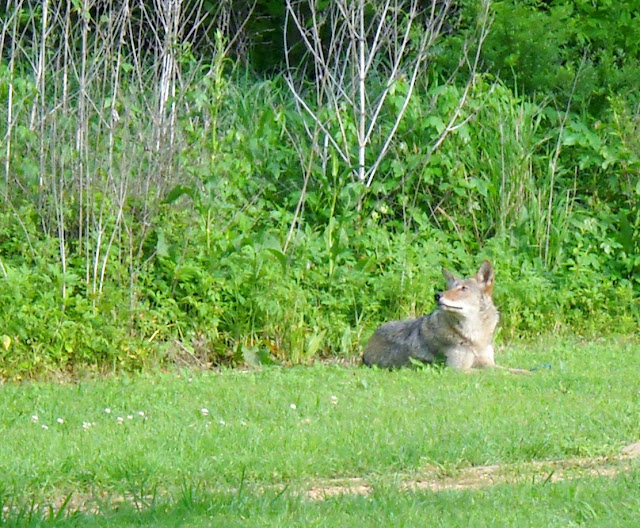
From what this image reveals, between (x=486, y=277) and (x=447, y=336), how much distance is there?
790mm

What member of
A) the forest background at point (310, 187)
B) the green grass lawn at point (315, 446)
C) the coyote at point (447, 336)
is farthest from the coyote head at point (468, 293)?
the forest background at point (310, 187)

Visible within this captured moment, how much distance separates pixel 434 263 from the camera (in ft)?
41.1

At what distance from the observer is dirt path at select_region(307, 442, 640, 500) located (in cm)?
661

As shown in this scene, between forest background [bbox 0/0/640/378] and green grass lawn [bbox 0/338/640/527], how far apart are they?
97 cm

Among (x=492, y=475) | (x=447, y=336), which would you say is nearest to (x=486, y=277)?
(x=447, y=336)

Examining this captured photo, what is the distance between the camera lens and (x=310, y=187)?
13094 millimetres

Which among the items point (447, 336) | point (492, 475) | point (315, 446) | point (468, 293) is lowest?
point (447, 336)

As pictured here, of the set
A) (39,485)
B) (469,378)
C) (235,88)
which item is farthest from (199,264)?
(39,485)

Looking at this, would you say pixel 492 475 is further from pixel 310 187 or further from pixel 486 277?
pixel 310 187

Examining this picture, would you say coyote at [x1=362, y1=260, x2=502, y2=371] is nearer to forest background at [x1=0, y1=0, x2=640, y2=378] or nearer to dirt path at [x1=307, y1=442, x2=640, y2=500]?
forest background at [x1=0, y1=0, x2=640, y2=378]

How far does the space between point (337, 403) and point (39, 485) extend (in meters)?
2.87

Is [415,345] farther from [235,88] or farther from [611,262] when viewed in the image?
[235,88]

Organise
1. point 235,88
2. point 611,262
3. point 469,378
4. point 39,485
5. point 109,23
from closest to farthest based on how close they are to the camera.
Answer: point 39,485 < point 469,378 < point 109,23 < point 611,262 < point 235,88

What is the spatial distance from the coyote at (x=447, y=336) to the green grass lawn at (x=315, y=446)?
47 centimetres
